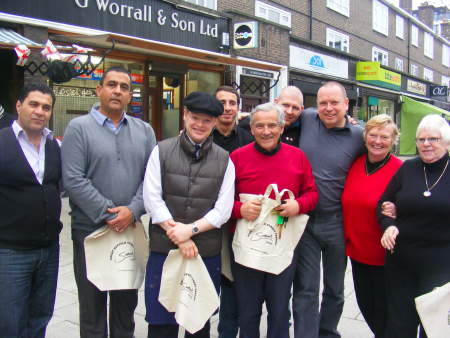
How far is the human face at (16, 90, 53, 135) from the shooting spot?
2611 mm

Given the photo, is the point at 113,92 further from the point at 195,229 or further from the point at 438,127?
the point at 438,127

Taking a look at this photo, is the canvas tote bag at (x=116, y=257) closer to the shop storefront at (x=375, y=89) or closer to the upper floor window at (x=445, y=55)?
the shop storefront at (x=375, y=89)

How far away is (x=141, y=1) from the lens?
9922 mm

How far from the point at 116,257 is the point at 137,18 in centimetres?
821

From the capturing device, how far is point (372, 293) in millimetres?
3189

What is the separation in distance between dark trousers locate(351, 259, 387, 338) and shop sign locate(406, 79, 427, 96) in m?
23.0

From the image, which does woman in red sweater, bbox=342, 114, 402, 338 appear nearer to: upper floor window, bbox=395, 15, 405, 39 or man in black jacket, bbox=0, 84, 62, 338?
man in black jacket, bbox=0, 84, 62, 338

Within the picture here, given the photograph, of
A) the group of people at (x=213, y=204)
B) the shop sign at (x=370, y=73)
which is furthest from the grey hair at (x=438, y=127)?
the shop sign at (x=370, y=73)

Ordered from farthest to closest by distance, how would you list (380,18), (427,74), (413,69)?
(427,74) < (413,69) < (380,18)

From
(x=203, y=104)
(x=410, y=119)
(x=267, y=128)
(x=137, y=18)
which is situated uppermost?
(x=137, y=18)

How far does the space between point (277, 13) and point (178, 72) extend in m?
6.01

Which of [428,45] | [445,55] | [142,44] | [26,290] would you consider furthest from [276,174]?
[445,55]

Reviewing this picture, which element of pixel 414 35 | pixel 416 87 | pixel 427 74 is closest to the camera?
pixel 416 87

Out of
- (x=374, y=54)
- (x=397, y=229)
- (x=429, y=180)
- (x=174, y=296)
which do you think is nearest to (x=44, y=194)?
(x=174, y=296)
